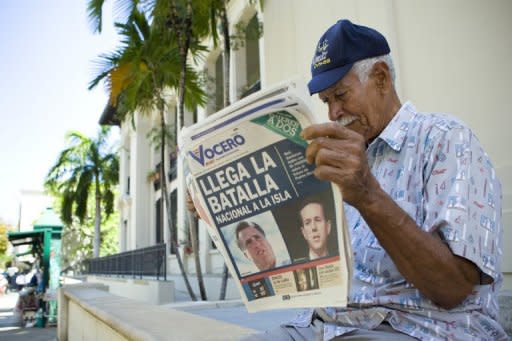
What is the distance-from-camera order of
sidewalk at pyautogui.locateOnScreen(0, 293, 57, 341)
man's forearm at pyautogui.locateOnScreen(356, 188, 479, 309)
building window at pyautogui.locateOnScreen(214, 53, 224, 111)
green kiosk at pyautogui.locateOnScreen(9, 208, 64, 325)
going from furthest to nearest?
building window at pyautogui.locateOnScreen(214, 53, 224, 111)
green kiosk at pyautogui.locateOnScreen(9, 208, 64, 325)
sidewalk at pyautogui.locateOnScreen(0, 293, 57, 341)
man's forearm at pyautogui.locateOnScreen(356, 188, 479, 309)

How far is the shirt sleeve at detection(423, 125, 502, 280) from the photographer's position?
47.1 inches

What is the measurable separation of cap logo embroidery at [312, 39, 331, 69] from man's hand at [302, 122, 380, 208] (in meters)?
0.42

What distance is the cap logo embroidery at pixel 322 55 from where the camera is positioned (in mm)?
1576

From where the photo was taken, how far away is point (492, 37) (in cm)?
444

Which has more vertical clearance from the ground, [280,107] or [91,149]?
[91,149]

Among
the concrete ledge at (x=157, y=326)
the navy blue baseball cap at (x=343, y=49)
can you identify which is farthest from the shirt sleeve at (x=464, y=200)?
the concrete ledge at (x=157, y=326)

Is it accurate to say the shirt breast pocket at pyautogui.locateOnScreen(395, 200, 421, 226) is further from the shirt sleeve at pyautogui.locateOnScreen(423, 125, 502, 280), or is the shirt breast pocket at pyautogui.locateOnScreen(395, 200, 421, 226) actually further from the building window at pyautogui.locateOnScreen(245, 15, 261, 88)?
the building window at pyautogui.locateOnScreen(245, 15, 261, 88)

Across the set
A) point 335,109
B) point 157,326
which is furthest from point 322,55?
point 157,326

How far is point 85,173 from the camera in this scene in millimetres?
27891

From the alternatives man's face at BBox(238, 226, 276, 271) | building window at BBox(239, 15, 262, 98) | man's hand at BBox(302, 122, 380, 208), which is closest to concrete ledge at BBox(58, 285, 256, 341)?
man's face at BBox(238, 226, 276, 271)

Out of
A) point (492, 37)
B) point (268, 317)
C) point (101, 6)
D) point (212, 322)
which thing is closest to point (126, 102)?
point (101, 6)

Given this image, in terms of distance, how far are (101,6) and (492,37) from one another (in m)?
7.48

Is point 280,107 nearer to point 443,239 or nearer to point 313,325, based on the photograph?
point 443,239

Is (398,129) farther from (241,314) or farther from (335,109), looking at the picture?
(241,314)
